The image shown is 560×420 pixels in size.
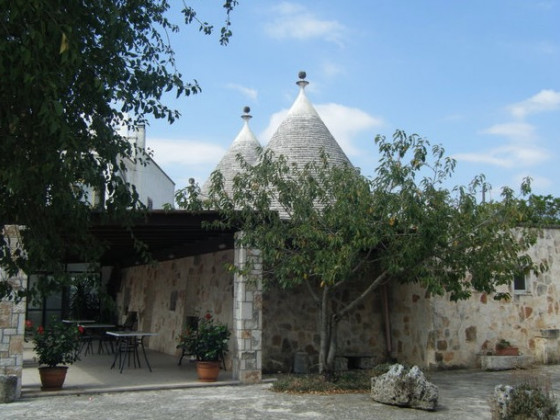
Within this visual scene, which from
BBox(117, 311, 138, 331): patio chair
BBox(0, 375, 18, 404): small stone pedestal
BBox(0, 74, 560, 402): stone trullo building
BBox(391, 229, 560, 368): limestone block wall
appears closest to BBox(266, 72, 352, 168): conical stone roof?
BBox(0, 74, 560, 402): stone trullo building

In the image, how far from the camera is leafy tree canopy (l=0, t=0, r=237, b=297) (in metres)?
3.95

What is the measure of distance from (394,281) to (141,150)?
28.9 feet

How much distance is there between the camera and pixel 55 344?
9594 mm

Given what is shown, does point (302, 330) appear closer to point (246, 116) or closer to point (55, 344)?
point (55, 344)

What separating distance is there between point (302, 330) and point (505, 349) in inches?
161

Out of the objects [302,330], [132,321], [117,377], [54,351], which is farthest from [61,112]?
[132,321]

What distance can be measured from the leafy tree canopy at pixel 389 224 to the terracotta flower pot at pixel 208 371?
1.94 meters

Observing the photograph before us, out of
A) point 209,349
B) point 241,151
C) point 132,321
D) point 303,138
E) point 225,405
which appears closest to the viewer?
point 225,405

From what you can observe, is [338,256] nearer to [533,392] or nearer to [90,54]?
[533,392]

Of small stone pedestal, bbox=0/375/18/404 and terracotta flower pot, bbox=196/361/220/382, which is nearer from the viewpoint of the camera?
small stone pedestal, bbox=0/375/18/404

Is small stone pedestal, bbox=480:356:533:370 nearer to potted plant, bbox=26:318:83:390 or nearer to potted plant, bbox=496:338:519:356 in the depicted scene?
potted plant, bbox=496:338:519:356

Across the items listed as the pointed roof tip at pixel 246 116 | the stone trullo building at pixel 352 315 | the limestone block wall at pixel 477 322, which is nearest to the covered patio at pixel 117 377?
the stone trullo building at pixel 352 315

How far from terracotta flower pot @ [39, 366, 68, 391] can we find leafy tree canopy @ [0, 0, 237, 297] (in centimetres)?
521

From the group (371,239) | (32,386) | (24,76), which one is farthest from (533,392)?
(32,386)
